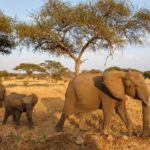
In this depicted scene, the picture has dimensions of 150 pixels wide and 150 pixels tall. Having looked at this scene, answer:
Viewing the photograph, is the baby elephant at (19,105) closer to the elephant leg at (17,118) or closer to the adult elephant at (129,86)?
the elephant leg at (17,118)

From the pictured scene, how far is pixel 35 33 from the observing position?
82.8 ft

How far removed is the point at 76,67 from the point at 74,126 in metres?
11.7

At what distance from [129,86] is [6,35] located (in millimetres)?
20565

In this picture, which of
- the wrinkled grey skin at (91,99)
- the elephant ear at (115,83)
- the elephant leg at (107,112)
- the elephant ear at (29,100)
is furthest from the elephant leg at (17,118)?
A: the elephant ear at (115,83)

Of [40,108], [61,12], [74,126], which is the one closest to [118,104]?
[74,126]

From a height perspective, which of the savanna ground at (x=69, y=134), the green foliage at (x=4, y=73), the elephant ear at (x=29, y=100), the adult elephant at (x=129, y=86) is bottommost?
the savanna ground at (x=69, y=134)

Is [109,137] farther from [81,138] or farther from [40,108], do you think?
[40,108]

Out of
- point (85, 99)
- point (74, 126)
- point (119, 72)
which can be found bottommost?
point (74, 126)

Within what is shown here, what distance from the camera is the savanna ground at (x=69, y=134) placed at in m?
8.25

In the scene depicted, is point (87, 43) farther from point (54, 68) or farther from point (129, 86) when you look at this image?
point (54, 68)

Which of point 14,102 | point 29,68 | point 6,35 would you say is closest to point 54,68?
point 29,68

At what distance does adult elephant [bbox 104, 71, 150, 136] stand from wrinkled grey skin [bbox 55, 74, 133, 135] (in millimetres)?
298

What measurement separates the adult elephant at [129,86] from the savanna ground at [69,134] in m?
0.78

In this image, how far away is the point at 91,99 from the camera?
11.2 meters
